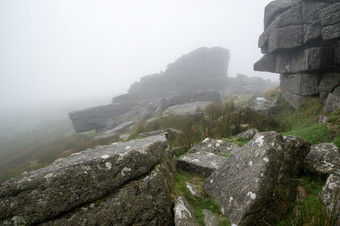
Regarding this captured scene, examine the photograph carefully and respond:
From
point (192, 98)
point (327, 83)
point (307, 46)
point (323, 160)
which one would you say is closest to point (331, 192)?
point (323, 160)

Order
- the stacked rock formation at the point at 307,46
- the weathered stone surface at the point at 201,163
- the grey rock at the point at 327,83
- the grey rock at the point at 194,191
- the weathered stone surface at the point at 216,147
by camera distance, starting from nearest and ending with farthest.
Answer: the grey rock at the point at 194,191 → the weathered stone surface at the point at 201,163 → the weathered stone surface at the point at 216,147 → the stacked rock formation at the point at 307,46 → the grey rock at the point at 327,83

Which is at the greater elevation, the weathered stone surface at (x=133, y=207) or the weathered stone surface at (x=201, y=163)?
the weathered stone surface at (x=133, y=207)

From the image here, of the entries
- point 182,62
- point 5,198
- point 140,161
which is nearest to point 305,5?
point 140,161

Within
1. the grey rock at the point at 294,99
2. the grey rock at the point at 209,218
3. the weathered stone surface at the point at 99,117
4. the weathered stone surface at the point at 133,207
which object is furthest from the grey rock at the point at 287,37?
the weathered stone surface at the point at 99,117

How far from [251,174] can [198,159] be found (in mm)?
2488

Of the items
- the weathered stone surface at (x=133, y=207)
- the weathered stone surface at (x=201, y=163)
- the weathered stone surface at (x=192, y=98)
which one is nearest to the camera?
the weathered stone surface at (x=133, y=207)

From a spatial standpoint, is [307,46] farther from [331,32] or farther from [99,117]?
[99,117]

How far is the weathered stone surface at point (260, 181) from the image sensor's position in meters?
3.17

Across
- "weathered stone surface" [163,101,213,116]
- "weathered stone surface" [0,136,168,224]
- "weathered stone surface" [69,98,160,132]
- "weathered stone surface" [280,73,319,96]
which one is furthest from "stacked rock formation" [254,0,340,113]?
"weathered stone surface" [69,98,160,132]

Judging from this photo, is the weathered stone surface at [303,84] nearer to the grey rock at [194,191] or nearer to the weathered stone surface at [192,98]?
the grey rock at [194,191]

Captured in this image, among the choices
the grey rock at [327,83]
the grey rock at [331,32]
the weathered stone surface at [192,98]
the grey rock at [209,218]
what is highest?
the grey rock at [331,32]

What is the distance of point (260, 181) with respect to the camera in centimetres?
330

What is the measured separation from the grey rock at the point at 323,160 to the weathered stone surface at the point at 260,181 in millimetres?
277

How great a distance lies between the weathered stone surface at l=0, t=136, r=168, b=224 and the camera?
2.80 meters
